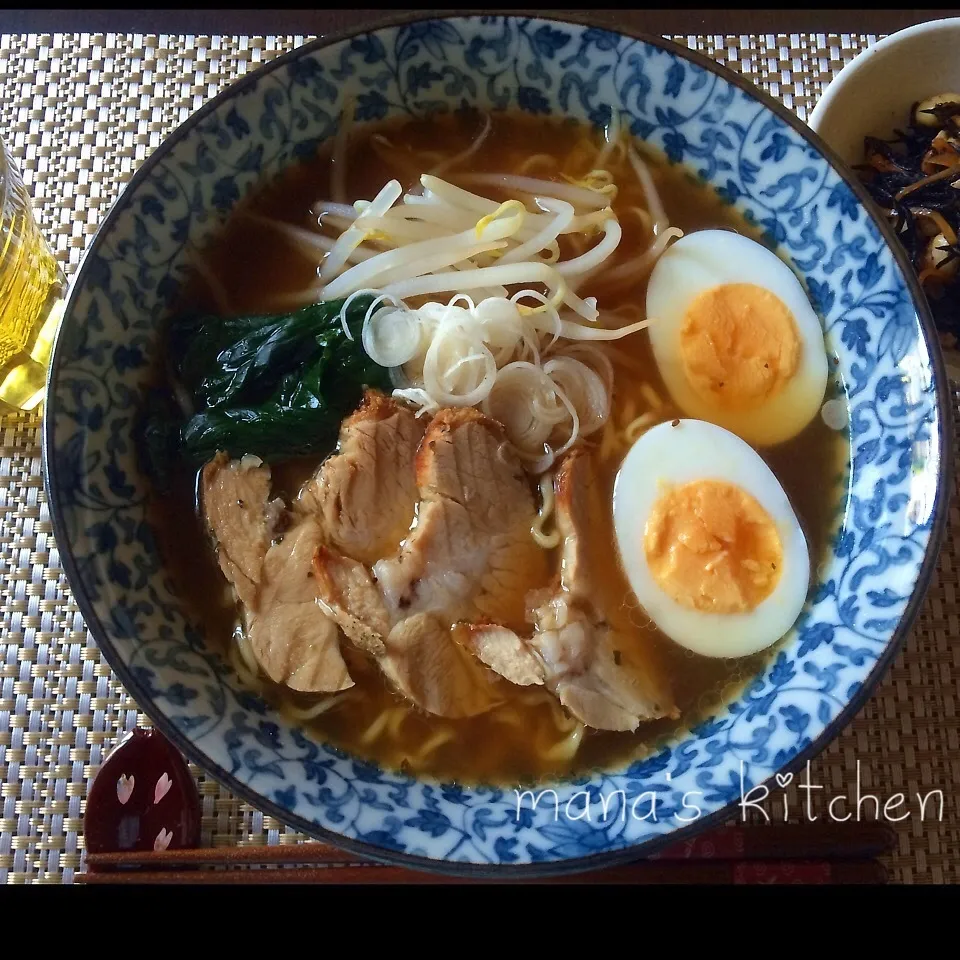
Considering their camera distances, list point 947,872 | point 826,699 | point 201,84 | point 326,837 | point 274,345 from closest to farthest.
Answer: point 326,837 < point 826,699 < point 947,872 < point 274,345 < point 201,84

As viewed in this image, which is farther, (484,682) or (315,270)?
(315,270)

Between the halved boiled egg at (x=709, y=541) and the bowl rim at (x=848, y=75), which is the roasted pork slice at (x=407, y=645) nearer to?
the halved boiled egg at (x=709, y=541)

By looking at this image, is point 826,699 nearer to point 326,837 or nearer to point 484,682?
point 484,682

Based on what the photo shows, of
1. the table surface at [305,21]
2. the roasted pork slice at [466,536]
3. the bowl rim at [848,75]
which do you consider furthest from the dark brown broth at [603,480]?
the table surface at [305,21]

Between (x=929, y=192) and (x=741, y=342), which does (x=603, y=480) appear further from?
(x=929, y=192)

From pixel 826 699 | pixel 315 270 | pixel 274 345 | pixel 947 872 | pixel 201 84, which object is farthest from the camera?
pixel 201 84

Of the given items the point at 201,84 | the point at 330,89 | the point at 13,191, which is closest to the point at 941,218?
the point at 330,89

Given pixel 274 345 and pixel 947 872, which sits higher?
pixel 274 345

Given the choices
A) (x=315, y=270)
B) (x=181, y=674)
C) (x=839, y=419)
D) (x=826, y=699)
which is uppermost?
(x=315, y=270)
